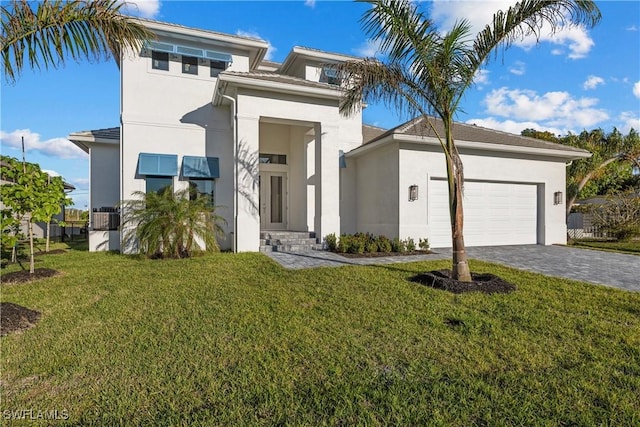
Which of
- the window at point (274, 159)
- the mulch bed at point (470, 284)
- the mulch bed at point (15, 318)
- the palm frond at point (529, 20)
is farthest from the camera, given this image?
the window at point (274, 159)

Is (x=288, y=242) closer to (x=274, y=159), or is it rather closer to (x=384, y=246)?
(x=384, y=246)

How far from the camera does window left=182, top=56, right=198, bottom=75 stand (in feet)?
42.7

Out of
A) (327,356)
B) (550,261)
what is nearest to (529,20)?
(550,261)

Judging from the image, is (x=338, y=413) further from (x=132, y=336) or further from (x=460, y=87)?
(x=460, y=87)

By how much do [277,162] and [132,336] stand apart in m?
11.8

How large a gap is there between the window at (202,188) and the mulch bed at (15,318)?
7.97 meters

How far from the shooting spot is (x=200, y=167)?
12.8m

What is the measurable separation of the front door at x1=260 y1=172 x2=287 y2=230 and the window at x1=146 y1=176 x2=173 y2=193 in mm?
4028

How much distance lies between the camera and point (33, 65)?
456 centimetres

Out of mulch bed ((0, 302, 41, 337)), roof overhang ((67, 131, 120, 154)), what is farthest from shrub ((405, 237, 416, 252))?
roof overhang ((67, 131, 120, 154))

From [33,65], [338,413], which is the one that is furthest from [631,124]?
[33,65]

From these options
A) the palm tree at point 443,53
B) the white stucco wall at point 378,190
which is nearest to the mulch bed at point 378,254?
the white stucco wall at point 378,190

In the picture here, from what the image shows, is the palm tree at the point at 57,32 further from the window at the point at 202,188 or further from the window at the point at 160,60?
the window at the point at 160,60

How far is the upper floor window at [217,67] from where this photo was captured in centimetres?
1343
